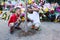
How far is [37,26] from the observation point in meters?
8.55

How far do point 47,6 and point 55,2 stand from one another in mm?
1055

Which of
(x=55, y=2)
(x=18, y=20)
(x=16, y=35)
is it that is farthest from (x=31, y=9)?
(x=55, y=2)

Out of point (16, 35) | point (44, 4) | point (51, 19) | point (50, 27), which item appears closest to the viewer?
point (16, 35)

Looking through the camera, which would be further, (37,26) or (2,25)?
(2,25)

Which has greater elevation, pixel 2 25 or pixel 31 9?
pixel 31 9

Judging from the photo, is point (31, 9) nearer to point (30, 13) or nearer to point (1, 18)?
point (30, 13)

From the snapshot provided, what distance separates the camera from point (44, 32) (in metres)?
8.34

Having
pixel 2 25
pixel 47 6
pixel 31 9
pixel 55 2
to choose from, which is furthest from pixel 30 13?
pixel 55 2

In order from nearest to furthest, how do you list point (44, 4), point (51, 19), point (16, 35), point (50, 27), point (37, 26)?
point (16, 35), point (37, 26), point (50, 27), point (51, 19), point (44, 4)

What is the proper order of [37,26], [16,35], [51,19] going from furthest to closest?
[51,19] → [37,26] → [16,35]

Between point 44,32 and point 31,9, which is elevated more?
point 31,9

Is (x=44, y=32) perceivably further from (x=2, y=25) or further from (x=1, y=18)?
(x=1, y=18)

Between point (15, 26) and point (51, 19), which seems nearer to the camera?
point (15, 26)

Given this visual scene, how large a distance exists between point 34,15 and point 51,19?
2.01 meters
